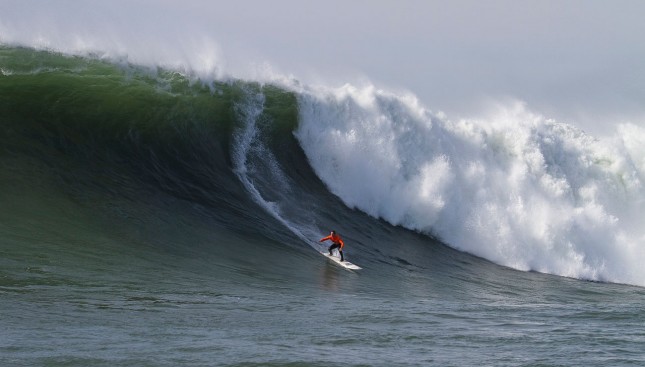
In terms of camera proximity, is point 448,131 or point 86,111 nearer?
point 86,111

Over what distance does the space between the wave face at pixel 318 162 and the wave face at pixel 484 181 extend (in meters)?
0.04

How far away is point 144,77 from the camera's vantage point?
792 inches

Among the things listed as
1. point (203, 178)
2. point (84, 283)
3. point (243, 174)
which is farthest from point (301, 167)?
point (84, 283)

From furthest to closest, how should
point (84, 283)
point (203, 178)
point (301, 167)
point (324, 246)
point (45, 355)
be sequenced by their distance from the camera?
point (301, 167) → point (203, 178) → point (324, 246) → point (84, 283) → point (45, 355)

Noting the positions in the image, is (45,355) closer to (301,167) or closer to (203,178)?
(203,178)

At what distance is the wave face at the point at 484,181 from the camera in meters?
19.4

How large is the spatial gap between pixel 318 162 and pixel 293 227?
4.61 m

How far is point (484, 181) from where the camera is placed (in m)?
21.6

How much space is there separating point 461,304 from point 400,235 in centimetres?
684

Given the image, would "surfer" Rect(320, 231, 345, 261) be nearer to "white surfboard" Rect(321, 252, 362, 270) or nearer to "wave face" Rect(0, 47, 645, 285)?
"white surfboard" Rect(321, 252, 362, 270)

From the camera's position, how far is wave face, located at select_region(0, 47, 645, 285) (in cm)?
1523

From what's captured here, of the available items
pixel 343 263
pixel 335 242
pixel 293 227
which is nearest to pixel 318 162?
pixel 293 227

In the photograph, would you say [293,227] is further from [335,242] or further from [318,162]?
[318,162]

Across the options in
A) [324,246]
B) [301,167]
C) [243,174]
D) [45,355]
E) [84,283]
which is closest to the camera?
[45,355]
